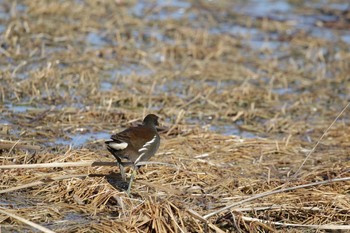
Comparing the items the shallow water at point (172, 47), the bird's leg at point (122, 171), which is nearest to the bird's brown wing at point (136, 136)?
the bird's leg at point (122, 171)

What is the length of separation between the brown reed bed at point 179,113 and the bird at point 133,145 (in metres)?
0.20

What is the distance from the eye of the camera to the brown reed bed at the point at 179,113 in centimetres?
598

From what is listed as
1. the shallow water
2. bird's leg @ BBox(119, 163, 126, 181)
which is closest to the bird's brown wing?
bird's leg @ BBox(119, 163, 126, 181)

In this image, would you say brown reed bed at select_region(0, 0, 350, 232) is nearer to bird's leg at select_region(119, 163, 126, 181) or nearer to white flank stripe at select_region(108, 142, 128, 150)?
bird's leg at select_region(119, 163, 126, 181)

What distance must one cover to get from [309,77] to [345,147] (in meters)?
3.58

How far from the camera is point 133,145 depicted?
247 inches

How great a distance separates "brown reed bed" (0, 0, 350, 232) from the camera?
598 centimetres

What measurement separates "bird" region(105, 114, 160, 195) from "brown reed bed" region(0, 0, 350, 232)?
0.66ft

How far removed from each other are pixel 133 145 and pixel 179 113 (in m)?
2.70

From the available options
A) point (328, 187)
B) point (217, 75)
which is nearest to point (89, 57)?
point (217, 75)

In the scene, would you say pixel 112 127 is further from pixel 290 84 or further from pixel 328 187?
pixel 290 84

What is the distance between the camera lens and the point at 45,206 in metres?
5.95

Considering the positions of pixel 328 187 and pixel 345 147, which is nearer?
pixel 328 187

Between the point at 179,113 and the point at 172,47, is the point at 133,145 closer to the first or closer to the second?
the point at 179,113
